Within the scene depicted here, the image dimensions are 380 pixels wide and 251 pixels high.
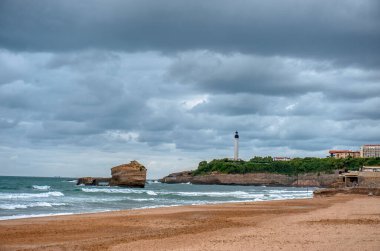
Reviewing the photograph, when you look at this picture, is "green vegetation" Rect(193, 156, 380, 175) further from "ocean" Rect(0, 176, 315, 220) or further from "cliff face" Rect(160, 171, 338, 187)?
"ocean" Rect(0, 176, 315, 220)

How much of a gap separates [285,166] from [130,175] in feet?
316

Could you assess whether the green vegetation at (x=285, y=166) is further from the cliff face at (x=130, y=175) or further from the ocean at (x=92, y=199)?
the ocean at (x=92, y=199)

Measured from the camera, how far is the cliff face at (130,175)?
8950 cm

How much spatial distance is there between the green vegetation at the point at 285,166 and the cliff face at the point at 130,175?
81193 millimetres

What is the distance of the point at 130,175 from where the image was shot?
90.2 metres

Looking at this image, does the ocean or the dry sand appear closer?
the dry sand

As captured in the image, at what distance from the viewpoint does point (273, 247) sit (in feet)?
42.6

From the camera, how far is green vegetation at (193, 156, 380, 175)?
157000 mm

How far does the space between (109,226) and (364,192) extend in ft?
143

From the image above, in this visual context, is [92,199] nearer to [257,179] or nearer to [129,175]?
[129,175]

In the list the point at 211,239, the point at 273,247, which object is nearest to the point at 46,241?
the point at 211,239

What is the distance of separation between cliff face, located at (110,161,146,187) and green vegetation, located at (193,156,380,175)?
81193 millimetres

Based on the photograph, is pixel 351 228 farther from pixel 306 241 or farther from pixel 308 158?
pixel 308 158

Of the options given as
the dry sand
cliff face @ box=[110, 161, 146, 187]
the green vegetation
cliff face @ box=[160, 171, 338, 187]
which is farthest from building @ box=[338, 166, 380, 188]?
the green vegetation
